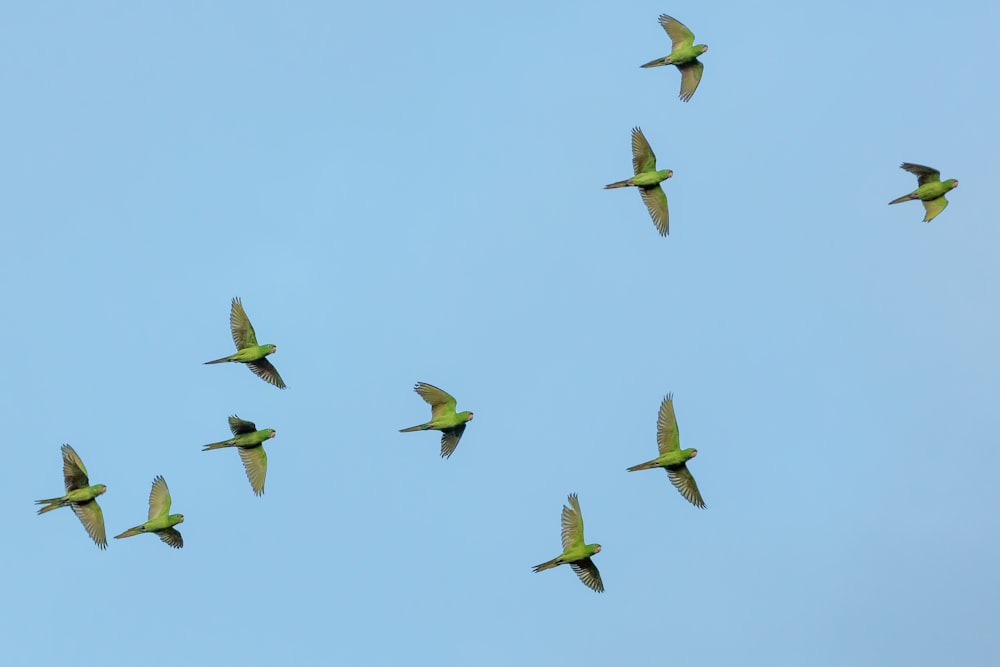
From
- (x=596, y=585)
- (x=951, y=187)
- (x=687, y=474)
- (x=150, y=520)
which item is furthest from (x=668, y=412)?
(x=150, y=520)

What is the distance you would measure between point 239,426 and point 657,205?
18.2 m

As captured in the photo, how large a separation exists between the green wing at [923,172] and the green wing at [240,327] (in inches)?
995

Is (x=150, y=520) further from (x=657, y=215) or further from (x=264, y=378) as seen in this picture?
(x=657, y=215)

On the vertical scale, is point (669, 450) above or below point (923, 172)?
below

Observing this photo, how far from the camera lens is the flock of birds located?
52.9 meters

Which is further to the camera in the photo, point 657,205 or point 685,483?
point 657,205

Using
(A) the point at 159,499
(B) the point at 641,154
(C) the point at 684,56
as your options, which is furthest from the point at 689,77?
(A) the point at 159,499

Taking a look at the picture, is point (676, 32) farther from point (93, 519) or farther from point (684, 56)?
point (93, 519)

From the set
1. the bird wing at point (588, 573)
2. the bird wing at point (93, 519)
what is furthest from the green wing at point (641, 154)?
the bird wing at point (93, 519)

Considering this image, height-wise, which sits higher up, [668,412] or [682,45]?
[682,45]

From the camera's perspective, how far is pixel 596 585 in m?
53.2

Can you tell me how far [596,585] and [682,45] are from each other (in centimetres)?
2126

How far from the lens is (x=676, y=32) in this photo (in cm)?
5781

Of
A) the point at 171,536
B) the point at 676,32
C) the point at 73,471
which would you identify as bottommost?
the point at 171,536
